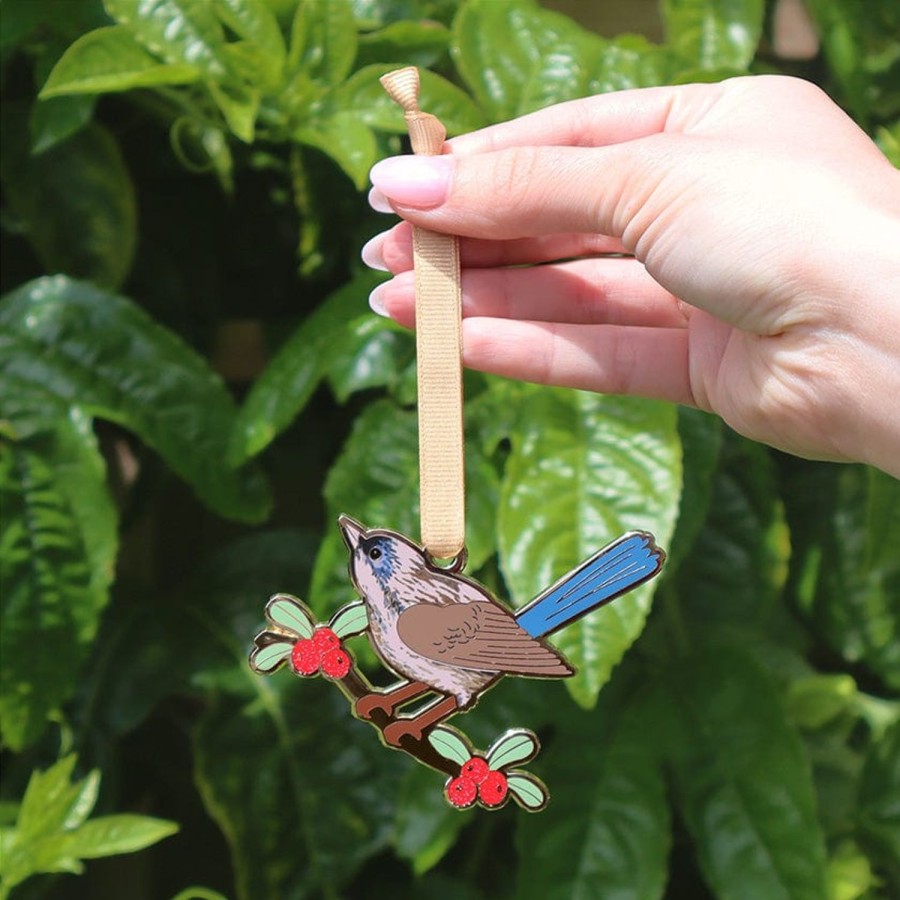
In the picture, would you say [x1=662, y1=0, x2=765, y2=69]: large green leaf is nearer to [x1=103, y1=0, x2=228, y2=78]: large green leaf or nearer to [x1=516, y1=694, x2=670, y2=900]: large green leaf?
[x1=103, y1=0, x2=228, y2=78]: large green leaf

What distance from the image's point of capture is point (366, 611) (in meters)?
0.71

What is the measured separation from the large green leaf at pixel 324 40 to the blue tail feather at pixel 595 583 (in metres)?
Result: 0.53


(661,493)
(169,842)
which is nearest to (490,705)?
(661,493)

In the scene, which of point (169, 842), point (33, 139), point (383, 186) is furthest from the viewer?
point (169, 842)

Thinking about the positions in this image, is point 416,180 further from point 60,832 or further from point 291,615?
point 60,832

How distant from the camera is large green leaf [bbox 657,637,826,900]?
107 centimetres

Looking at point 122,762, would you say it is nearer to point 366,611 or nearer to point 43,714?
point 43,714

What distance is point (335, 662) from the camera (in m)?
0.72

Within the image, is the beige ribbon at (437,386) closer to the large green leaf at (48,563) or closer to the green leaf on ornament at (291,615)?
the green leaf on ornament at (291,615)

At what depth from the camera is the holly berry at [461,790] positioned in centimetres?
72

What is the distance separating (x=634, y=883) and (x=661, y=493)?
1.33ft

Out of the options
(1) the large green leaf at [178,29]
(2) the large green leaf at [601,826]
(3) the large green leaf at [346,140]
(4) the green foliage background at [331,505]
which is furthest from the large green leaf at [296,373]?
(2) the large green leaf at [601,826]

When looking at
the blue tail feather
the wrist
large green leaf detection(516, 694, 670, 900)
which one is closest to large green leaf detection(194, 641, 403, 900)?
large green leaf detection(516, 694, 670, 900)

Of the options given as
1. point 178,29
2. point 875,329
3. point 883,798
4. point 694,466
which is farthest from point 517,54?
point 883,798
